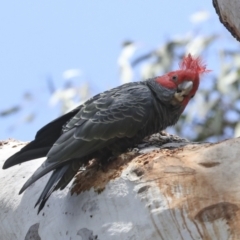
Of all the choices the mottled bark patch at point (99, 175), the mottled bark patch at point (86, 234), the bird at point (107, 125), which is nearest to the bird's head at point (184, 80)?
the bird at point (107, 125)

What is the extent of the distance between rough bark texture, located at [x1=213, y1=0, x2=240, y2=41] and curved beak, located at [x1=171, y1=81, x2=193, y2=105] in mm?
355

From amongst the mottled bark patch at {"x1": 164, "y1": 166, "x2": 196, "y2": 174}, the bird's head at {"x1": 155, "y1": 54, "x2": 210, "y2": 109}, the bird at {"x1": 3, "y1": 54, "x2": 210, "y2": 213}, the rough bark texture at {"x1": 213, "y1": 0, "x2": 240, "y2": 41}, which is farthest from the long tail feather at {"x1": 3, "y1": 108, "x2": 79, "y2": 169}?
the rough bark texture at {"x1": 213, "y1": 0, "x2": 240, "y2": 41}

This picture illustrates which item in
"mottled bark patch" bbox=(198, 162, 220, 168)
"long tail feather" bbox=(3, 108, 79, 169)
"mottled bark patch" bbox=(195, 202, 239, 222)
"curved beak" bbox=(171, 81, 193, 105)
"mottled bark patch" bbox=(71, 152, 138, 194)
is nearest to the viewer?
"mottled bark patch" bbox=(195, 202, 239, 222)

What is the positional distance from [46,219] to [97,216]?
0.24 m

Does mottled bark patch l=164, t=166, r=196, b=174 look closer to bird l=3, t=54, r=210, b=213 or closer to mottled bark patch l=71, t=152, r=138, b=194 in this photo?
mottled bark patch l=71, t=152, r=138, b=194

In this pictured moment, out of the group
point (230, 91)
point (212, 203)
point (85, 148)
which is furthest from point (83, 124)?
point (230, 91)

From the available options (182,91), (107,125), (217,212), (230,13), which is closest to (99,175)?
(107,125)

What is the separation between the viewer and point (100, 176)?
91.4 inches

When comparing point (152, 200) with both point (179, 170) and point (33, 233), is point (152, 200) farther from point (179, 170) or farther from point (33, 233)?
point (33, 233)

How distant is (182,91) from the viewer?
2.77 meters

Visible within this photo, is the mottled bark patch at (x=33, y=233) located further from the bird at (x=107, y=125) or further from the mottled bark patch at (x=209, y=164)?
the mottled bark patch at (x=209, y=164)

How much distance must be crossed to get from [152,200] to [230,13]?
74 cm

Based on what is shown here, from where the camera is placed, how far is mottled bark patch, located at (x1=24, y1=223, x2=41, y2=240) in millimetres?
2375

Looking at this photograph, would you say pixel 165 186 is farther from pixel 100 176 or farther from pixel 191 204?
pixel 100 176
